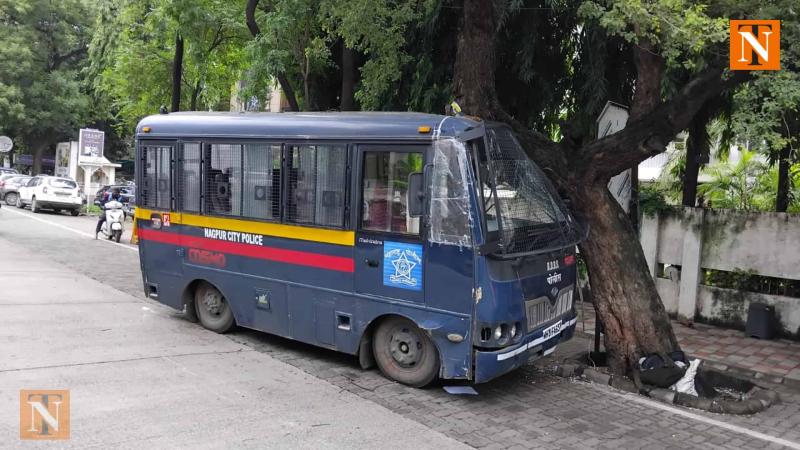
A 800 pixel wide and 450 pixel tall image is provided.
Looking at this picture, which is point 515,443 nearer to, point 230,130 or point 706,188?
point 230,130

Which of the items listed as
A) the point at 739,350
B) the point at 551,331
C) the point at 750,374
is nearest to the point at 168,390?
the point at 551,331

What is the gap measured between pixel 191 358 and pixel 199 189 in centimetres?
216

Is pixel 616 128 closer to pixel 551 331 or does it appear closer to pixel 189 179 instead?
pixel 551 331

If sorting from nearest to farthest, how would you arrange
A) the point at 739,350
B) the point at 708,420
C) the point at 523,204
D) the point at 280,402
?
the point at 280,402 → the point at 708,420 → the point at 523,204 → the point at 739,350

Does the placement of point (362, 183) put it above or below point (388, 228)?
above

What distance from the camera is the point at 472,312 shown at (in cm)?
581

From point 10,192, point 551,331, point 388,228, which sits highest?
point 388,228

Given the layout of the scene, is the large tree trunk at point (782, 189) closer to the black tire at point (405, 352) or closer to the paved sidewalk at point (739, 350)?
the paved sidewalk at point (739, 350)

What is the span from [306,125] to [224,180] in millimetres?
1447

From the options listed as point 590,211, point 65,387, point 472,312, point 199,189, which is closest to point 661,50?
point 590,211

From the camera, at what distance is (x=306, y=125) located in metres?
7.02

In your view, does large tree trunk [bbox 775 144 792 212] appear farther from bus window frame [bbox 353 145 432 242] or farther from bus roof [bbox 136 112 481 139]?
bus window frame [bbox 353 145 432 242]

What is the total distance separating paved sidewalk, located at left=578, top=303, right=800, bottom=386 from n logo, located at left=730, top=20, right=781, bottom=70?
146 inches

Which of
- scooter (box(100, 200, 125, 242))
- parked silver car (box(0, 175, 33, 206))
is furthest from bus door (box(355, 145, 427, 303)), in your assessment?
parked silver car (box(0, 175, 33, 206))
